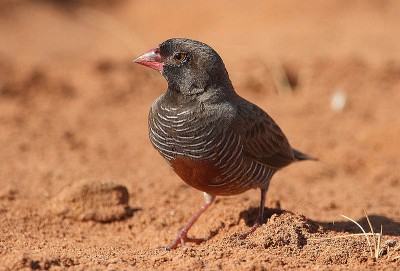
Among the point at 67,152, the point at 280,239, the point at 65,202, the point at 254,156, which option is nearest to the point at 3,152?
the point at 67,152

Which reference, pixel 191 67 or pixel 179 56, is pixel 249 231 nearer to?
pixel 191 67

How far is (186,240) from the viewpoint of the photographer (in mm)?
5551

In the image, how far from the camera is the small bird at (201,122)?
5.00 m

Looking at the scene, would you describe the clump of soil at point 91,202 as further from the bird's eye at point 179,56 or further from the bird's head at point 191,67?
the bird's eye at point 179,56

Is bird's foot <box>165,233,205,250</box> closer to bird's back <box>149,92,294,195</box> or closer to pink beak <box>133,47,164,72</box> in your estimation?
bird's back <box>149,92,294,195</box>

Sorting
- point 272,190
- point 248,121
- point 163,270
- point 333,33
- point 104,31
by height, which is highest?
point 104,31

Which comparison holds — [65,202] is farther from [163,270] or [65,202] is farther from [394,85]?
[394,85]

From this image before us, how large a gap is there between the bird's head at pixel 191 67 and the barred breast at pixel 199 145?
0.16 metres

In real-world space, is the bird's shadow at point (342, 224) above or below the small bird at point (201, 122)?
below

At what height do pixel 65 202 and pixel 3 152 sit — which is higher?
pixel 3 152

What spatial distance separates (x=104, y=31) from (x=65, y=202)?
31.7 ft

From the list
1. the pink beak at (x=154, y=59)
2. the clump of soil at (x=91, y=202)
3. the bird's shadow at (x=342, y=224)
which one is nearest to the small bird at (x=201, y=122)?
the pink beak at (x=154, y=59)

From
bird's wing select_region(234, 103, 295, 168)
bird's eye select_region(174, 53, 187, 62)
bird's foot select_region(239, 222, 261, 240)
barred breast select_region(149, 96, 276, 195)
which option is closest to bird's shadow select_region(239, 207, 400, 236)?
bird's foot select_region(239, 222, 261, 240)

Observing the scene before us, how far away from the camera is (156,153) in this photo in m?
8.56
